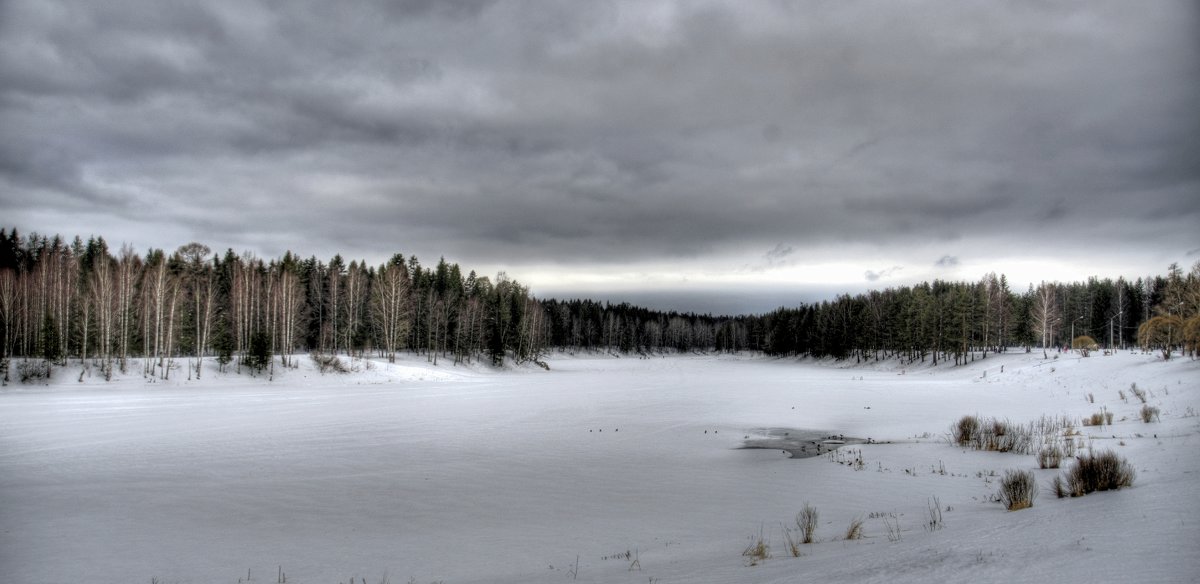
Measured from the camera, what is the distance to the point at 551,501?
40.4ft

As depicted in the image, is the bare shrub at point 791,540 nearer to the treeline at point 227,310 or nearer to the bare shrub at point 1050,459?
the bare shrub at point 1050,459

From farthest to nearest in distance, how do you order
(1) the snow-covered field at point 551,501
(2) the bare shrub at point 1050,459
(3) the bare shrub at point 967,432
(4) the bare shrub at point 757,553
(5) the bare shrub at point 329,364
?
(5) the bare shrub at point 329,364 < (3) the bare shrub at point 967,432 < (2) the bare shrub at point 1050,459 < (4) the bare shrub at point 757,553 < (1) the snow-covered field at point 551,501

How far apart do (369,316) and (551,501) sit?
77122 mm

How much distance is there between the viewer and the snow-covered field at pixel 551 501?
6930mm

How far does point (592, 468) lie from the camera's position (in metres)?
15.8

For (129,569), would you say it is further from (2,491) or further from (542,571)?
(2,491)

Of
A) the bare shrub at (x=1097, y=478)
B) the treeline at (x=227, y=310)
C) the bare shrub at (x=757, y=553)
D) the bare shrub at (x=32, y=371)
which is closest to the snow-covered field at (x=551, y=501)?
the bare shrub at (x=757, y=553)

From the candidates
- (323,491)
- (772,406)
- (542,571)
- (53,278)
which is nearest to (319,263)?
(53,278)

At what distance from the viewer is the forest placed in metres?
50.0

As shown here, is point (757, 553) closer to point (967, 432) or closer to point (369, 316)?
point (967, 432)

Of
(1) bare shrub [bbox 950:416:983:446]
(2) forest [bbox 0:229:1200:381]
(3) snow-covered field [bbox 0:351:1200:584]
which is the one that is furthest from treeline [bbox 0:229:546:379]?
(1) bare shrub [bbox 950:416:983:446]

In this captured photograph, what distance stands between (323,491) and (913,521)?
11.9 meters

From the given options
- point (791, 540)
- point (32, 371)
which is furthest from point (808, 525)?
point (32, 371)

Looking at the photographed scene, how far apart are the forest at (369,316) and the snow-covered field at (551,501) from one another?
972 inches
